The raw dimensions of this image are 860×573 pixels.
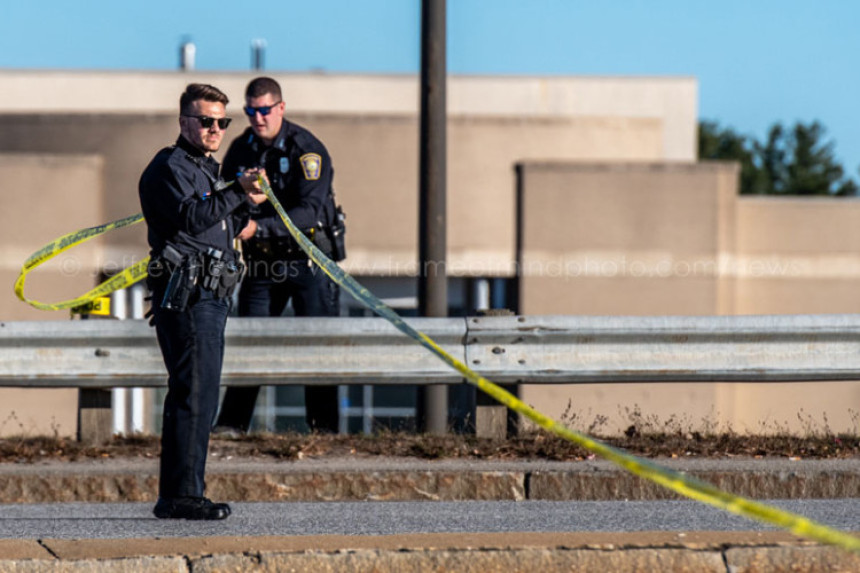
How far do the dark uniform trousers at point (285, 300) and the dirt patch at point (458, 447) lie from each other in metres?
0.43

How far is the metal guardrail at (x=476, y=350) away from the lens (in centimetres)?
748

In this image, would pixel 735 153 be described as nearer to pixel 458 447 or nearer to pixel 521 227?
pixel 521 227

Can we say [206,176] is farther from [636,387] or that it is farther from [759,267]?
[759,267]

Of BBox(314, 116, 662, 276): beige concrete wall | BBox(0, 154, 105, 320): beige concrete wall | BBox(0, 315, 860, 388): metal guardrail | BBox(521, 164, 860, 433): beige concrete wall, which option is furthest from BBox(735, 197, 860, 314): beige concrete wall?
BBox(0, 315, 860, 388): metal guardrail

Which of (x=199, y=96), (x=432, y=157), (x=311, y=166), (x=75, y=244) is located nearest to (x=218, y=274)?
(x=199, y=96)

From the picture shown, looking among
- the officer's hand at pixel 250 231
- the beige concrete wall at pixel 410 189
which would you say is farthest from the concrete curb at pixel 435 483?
the beige concrete wall at pixel 410 189

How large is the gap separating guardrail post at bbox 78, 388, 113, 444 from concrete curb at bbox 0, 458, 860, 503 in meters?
0.77

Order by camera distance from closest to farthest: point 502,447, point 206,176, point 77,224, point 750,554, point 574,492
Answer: point 750,554 → point 206,176 → point 574,492 → point 502,447 → point 77,224

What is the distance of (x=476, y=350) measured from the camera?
7.49 meters

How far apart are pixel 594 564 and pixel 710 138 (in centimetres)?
8324

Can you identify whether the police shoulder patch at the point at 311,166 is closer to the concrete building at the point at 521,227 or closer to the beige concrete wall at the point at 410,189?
the concrete building at the point at 521,227

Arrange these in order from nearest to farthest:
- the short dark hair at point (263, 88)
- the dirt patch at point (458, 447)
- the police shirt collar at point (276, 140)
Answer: the dirt patch at point (458, 447) < the short dark hair at point (263, 88) < the police shirt collar at point (276, 140)

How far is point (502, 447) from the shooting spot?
7352 mm

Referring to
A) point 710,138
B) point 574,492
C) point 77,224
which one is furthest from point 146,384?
point 710,138
